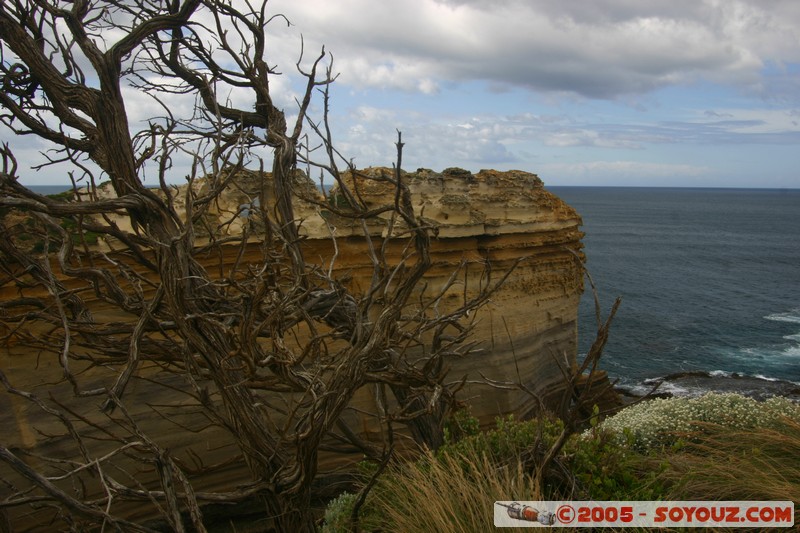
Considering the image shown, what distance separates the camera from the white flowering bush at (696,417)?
6.44m

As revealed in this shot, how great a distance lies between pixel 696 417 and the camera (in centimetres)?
749

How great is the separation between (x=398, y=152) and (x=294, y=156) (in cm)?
184

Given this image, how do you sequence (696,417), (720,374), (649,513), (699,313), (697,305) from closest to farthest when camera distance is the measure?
1. (649,513)
2. (696,417)
3. (720,374)
4. (699,313)
5. (697,305)

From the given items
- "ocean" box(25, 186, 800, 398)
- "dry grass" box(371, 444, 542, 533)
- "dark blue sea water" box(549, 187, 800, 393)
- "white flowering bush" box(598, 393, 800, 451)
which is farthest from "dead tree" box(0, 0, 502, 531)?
"dark blue sea water" box(549, 187, 800, 393)

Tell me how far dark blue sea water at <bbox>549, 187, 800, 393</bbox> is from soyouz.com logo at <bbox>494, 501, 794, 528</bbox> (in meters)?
9.04

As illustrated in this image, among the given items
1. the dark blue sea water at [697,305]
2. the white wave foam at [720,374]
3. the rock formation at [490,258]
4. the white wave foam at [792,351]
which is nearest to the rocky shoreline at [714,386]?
the white wave foam at [720,374]

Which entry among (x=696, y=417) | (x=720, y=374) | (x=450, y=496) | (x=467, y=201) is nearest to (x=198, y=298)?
(x=450, y=496)

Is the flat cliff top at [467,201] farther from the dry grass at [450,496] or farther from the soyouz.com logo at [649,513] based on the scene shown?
the soyouz.com logo at [649,513]

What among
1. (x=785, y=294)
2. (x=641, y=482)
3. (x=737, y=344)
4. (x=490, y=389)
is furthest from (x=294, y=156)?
(x=785, y=294)

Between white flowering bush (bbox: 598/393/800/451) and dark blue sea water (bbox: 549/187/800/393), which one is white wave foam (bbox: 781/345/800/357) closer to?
dark blue sea water (bbox: 549/187/800/393)

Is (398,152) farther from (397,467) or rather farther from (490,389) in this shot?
(490,389)

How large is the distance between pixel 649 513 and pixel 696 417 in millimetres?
3868

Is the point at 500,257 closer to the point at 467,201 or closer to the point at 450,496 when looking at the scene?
the point at 467,201

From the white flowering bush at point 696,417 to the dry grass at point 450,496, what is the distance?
2.02 metres
